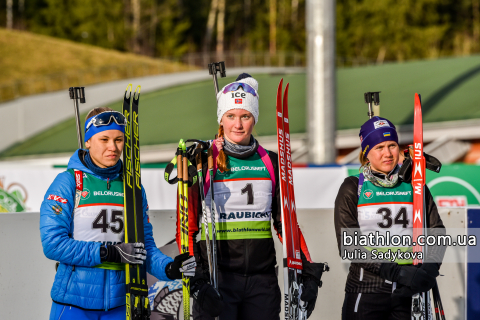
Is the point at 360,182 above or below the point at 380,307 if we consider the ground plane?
above

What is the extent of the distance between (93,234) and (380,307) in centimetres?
170

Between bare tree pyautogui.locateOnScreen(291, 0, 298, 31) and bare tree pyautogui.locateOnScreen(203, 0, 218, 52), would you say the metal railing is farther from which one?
bare tree pyautogui.locateOnScreen(291, 0, 298, 31)

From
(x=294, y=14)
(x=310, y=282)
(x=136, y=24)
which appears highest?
(x=294, y=14)

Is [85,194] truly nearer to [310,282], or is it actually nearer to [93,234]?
[93,234]

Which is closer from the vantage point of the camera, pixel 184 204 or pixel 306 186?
pixel 184 204

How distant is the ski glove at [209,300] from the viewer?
116 inches

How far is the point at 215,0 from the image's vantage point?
153 ft

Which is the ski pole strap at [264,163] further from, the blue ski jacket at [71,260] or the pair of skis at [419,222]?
the pair of skis at [419,222]

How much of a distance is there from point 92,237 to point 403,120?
32.3ft

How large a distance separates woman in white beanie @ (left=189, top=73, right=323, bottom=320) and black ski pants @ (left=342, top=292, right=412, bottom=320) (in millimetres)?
307

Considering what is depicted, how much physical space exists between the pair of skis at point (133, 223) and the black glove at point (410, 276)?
1.36 m

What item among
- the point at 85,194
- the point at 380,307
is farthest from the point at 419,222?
the point at 85,194

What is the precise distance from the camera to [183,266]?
2977 millimetres

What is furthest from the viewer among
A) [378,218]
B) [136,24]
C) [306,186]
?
[136,24]
